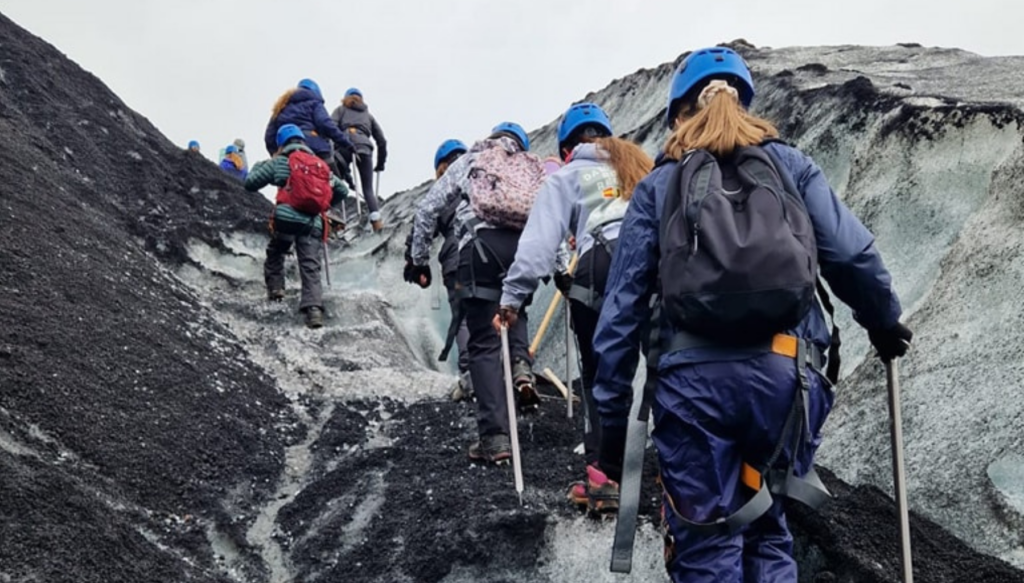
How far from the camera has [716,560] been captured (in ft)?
11.2

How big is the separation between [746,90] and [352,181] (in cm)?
1329

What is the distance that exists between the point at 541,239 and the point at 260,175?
20.2ft

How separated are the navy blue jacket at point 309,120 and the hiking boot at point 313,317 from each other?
322 centimetres

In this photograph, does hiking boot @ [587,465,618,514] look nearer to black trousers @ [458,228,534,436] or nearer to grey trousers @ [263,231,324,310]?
black trousers @ [458,228,534,436]

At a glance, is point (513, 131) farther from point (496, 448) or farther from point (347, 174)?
point (347, 174)

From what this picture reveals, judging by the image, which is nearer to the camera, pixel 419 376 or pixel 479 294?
pixel 479 294

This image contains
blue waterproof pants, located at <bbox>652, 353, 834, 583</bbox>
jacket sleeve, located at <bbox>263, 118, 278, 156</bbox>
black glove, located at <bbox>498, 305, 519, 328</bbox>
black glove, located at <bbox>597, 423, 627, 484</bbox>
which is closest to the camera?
blue waterproof pants, located at <bbox>652, 353, 834, 583</bbox>

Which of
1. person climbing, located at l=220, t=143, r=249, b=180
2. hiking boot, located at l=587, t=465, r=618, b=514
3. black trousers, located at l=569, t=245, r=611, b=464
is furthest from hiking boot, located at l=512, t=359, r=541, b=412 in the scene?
person climbing, located at l=220, t=143, r=249, b=180

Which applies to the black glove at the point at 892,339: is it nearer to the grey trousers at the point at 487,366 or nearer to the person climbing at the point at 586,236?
the person climbing at the point at 586,236

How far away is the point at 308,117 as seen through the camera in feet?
45.5

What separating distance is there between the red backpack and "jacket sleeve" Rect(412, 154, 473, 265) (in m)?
3.70

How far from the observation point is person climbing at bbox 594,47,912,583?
3.29m

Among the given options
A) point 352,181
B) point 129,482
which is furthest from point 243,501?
point 352,181

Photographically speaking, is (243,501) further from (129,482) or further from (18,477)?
(18,477)
